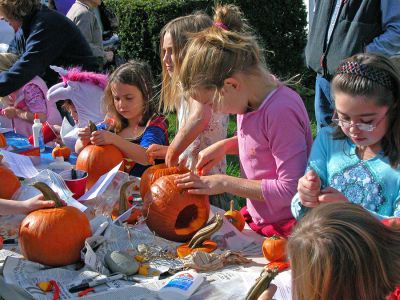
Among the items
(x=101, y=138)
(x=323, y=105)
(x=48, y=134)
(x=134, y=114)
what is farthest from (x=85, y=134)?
(x=323, y=105)

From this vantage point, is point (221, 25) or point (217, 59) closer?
point (217, 59)

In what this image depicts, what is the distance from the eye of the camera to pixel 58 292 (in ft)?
6.93

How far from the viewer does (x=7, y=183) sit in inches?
112

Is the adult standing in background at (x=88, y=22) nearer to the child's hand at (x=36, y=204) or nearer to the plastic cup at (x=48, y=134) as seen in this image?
the plastic cup at (x=48, y=134)

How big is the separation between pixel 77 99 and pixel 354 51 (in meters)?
1.95

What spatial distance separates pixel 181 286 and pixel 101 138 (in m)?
1.30

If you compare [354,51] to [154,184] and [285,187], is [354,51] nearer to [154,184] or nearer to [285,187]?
[285,187]

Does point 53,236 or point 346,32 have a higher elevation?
point 346,32

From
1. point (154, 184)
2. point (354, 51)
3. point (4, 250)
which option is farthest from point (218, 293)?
point (354, 51)

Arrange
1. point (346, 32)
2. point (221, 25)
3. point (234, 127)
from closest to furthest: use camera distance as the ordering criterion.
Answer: point (221, 25)
point (346, 32)
point (234, 127)

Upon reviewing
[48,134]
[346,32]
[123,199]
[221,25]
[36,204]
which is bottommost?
[48,134]

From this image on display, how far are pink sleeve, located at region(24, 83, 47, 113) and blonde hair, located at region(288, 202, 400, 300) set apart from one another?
3.56 metres

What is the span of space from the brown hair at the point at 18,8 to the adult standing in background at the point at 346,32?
2.29m

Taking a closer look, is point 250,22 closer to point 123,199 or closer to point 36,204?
point 123,199
